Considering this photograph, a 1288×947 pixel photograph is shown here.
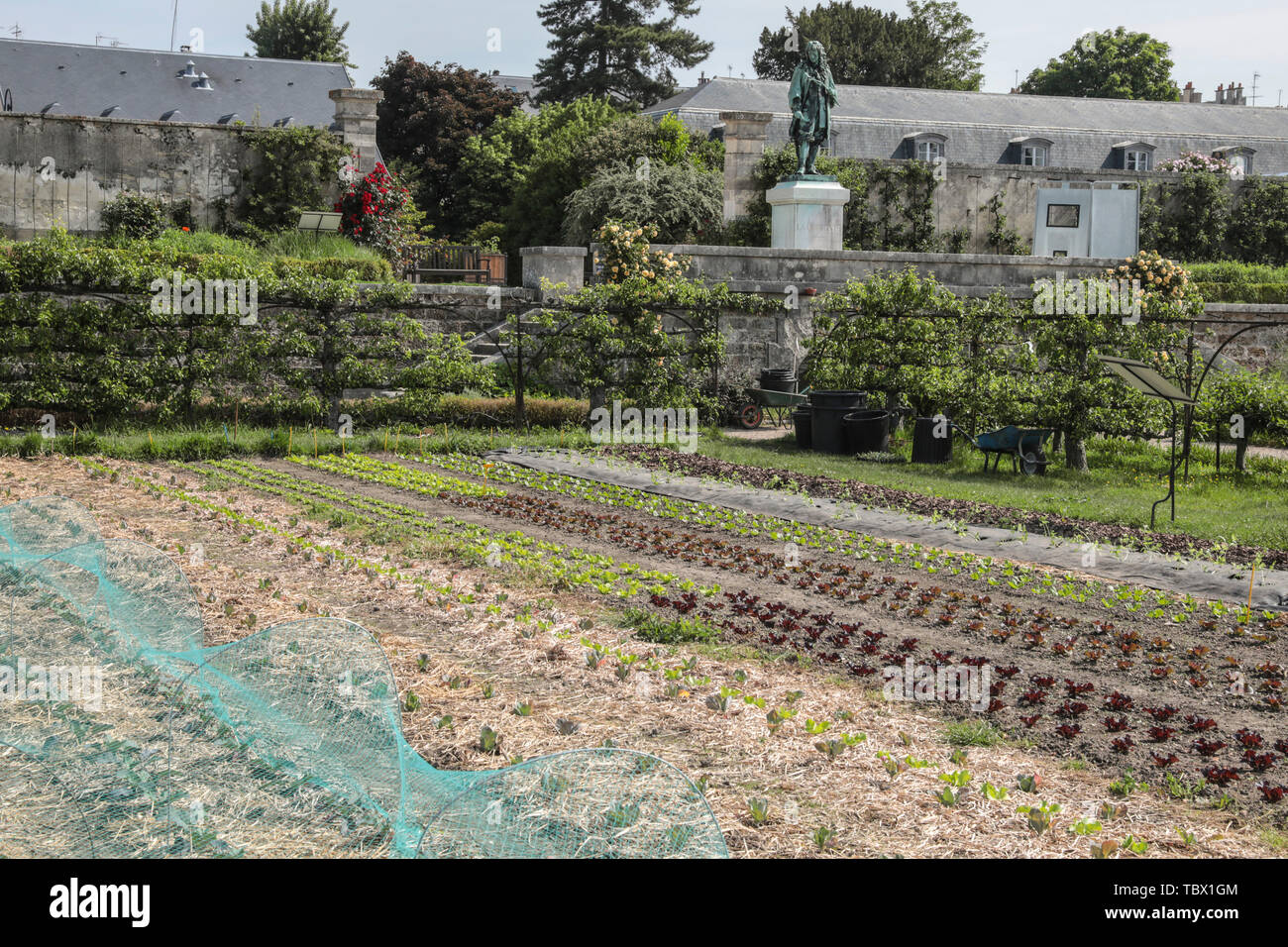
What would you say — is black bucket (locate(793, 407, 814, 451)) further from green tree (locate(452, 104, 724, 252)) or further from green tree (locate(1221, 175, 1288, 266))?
green tree (locate(1221, 175, 1288, 266))

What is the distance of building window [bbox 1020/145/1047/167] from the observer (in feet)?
115

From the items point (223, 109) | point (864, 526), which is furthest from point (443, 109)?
point (864, 526)

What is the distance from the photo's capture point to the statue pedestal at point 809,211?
20047 millimetres

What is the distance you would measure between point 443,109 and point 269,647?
3740 cm

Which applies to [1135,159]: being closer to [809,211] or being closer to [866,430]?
[809,211]

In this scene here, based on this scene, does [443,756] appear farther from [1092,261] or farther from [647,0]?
[647,0]

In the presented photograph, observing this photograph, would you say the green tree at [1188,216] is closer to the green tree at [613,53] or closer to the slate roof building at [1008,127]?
the slate roof building at [1008,127]

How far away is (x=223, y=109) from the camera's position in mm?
30859

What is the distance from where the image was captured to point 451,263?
24969 millimetres

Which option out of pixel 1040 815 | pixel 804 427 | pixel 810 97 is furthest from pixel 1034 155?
pixel 1040 815

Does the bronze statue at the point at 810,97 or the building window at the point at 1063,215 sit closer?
the bronze statue at the point at 810,97

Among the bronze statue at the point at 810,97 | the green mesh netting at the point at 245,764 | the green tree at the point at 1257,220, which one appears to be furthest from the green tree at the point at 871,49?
the green mesh netting at the point at 245,764

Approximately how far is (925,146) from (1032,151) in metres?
3.53

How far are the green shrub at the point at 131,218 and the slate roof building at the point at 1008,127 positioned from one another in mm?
16773
